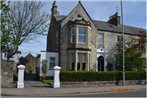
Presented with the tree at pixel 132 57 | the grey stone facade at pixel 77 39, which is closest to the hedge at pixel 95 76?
the tree at pixel 132 57

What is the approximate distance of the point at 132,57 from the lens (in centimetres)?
3894

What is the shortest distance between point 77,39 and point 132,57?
328 inches

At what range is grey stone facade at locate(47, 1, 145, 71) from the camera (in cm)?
3672

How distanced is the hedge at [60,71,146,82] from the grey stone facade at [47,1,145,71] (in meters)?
6.52

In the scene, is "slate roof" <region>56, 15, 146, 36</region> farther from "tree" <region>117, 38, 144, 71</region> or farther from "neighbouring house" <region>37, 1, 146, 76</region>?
"tree" <region>117, 38, 144, 71</region>

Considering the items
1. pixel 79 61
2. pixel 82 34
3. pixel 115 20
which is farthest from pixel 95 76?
pixel 115 20

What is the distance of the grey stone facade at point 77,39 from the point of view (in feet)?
120

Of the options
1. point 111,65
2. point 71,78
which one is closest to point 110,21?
point 111,65

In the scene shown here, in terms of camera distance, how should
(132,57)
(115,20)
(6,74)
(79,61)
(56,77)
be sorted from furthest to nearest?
1. (115,20)
2. (132,57)
3. (79,61)
4. (56,77)
5. (6,74)

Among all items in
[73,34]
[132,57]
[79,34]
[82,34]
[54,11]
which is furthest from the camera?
[54,11]

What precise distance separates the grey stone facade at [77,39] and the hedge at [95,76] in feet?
21.4

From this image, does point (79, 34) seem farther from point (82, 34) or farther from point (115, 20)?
point (115, 20)

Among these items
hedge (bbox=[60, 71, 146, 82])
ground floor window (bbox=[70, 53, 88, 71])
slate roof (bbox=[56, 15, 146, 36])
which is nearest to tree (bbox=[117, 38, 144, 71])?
slate roof (bbox=[56, 15, 146, 36])

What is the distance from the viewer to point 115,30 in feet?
141
